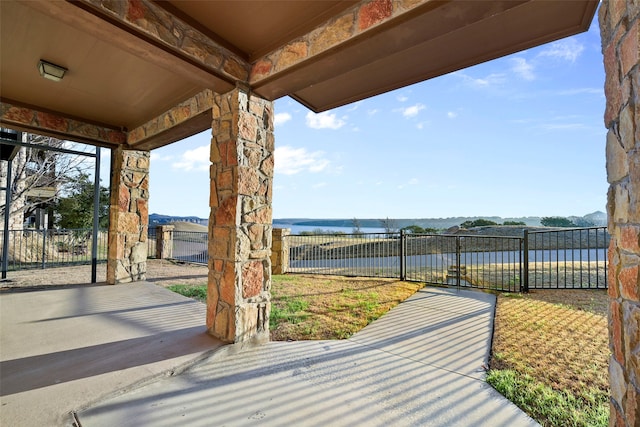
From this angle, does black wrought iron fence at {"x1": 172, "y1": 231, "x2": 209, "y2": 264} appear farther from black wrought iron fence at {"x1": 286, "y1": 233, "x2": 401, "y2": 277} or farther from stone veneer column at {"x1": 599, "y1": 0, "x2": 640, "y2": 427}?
stone veneer column at {"x1": 599, "y1": 0, "x2": 640, "y2": 427}

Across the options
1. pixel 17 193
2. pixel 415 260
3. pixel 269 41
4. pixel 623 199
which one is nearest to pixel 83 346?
pixel 269 41

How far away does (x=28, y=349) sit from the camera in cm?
271

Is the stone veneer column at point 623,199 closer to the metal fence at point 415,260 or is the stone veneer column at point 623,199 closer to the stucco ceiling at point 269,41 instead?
the stucco ceiling at point 269,41

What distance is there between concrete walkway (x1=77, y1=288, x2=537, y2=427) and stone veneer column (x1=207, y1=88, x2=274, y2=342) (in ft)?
1.13

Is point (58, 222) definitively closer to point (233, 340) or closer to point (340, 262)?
point (340, 262)

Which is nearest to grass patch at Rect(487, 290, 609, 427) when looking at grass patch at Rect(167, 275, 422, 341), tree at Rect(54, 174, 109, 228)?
grass patch at Rect(167, 275, 422, 341)

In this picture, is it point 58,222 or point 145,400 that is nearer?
point 145,400

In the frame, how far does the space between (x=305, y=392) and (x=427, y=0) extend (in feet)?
9.29

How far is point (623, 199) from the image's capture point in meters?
1.17

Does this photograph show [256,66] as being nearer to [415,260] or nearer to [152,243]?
[415,260]

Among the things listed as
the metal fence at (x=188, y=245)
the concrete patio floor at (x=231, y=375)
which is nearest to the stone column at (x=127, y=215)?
the concrete patio floor at (x=231, y=375)

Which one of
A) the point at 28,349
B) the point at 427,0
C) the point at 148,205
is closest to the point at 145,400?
the point at 28,349

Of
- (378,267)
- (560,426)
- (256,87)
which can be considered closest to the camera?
(560,426)

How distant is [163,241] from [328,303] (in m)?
7.54
